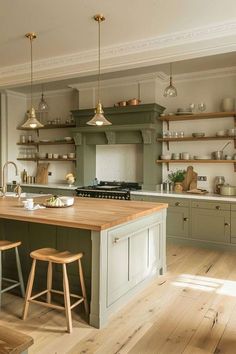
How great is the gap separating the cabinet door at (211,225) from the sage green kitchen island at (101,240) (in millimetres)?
1328

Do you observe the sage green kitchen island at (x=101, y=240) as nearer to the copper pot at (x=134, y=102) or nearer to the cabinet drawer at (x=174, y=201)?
the cabinet drawer at (x=174, y=201)

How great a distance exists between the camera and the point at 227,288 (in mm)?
3336

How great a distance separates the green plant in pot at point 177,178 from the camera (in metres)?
5.41

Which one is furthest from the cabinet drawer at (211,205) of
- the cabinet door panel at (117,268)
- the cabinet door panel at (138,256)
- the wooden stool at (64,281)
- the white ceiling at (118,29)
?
the wooden stool at (64,281)

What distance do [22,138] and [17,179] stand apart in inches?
36.0

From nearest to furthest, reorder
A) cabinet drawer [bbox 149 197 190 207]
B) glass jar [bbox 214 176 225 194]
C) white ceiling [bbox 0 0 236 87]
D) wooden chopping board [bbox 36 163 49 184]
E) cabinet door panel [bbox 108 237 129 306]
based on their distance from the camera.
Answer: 1. cabinet door panel [bbox 108 237 129 306]
2. white ceiling [bbox 0 0 236 87]
3. cabinet drawer [bbox 149 197 190 207]
4. glass jar [bbox 214 176 225 194]
5. wooden chopping board [bbox 36 163 49 184]

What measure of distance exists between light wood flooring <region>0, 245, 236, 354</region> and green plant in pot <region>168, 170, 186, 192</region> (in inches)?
79.4

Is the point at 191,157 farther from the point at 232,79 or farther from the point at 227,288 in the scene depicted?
the point at 227,288

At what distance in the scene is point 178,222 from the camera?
5.02m

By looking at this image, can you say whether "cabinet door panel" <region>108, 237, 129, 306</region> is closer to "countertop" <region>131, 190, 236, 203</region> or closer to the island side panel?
the island side panel

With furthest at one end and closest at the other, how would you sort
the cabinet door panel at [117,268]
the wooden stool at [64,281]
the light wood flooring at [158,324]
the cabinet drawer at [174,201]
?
1. the cabinet drawer at [174,201]
2. the cabinet door panel at [117,268]
3. the wooden stool at [64,281]
4. the light wood flooring at [158,324]

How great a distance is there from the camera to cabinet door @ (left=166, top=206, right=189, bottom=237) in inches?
195

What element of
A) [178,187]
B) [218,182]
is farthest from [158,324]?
[218,182]

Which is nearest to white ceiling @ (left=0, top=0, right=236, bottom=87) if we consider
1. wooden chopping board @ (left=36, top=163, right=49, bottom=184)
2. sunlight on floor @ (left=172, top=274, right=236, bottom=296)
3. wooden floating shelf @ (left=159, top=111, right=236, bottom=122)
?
wooden floating shelf @ (left=159, top=111, right=236, bottom=122)
